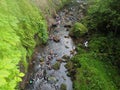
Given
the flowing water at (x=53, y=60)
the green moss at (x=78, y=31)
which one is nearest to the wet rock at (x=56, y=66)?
the flowing water at (x=53, y=60)

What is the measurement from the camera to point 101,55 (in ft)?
57.5

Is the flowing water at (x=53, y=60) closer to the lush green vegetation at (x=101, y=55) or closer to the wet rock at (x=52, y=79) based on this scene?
the wet rock at (x=52, y=79)

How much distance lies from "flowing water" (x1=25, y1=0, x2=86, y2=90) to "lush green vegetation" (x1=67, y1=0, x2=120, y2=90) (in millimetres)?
870

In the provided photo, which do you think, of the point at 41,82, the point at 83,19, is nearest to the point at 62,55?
the point at 41,82

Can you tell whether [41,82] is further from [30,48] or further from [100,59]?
[100,59]

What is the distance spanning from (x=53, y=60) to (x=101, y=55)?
13.2 ft

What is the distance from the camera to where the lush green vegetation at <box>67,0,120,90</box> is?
14.7 meters

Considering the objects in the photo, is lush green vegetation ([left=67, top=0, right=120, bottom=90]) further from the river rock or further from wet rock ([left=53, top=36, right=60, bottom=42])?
wet rock ([left=53, top=36, right=60, bottom=42])

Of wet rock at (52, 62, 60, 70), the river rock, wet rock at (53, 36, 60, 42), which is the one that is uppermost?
wet rock at (53, 36, 60, 42)

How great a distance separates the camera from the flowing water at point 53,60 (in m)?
15.4

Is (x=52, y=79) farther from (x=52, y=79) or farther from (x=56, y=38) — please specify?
(x=56, y=38)

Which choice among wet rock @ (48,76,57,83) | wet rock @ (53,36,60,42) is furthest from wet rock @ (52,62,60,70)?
wet rock @ (53,36,60,42)

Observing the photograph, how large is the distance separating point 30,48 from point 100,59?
5.67 m

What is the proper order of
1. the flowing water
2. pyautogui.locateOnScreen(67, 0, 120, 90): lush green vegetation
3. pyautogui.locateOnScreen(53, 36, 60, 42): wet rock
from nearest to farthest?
pyautogui.locateOnScreen(67, 0, 120, 90): lush green vegetation → the flowing water → pyautogui.locateOnScreen(53, 36, 60, 42): wet rock
